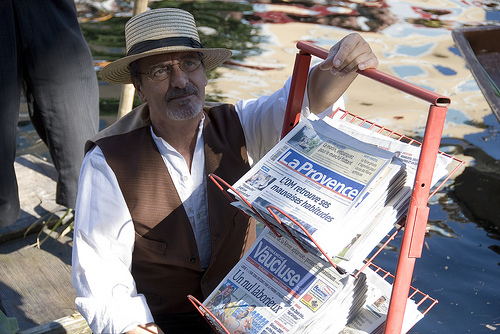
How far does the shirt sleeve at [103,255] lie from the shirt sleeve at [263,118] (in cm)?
48

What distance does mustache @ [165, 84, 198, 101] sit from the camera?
1775 millimetres

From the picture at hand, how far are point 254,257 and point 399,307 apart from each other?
397 millimetres

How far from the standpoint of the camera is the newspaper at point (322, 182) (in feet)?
4.25

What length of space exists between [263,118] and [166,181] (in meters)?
0.38

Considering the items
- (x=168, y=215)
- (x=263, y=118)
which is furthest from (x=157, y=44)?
(x=168, y=215)

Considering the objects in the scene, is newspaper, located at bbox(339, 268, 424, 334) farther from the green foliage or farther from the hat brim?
the green foliage

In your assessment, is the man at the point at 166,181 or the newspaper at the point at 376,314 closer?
the newspaper at the point at 376,314

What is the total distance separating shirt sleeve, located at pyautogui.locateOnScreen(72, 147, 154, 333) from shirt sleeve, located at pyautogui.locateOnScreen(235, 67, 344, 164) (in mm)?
479

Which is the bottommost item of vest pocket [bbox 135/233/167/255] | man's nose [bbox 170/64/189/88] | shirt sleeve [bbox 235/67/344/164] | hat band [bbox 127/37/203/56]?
vest pocket [bbox 135/233/167/255]

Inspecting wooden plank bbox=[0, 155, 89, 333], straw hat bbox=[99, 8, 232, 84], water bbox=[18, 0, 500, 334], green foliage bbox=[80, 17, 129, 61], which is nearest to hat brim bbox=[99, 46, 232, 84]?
straw hat bbox=[99, 8, 232, 84]

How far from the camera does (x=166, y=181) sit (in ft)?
5.86

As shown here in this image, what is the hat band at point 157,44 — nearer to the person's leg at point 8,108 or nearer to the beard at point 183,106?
the beard at point 183,106

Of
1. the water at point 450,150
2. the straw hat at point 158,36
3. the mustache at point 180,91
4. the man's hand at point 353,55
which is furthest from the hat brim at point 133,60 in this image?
the water at point 450,150

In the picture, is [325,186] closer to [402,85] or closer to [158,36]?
[402,85]
